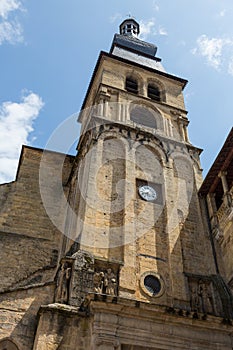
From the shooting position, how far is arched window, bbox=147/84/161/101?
61.9ft

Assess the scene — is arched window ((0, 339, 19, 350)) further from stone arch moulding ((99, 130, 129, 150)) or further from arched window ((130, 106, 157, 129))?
arched window ((130, 106, 157, 129))

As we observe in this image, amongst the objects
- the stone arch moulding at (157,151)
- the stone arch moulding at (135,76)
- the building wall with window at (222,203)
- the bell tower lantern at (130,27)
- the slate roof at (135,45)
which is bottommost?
the building wall with window at (222,203)

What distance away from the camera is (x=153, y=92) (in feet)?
63.6

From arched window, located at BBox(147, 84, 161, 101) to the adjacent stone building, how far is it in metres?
0.71

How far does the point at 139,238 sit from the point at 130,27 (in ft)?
78.5

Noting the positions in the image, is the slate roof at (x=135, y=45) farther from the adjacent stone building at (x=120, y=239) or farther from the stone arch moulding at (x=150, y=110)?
the stone arch moulding at (x=150, y=110)

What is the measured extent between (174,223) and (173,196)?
44.6 inches

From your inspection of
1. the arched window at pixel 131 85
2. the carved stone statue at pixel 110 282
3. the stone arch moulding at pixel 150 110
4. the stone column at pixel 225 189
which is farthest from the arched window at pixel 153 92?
the carved stone statue at pixel 110 282

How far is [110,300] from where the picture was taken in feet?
28.8

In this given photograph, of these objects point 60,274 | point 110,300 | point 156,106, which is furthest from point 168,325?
point 156,106

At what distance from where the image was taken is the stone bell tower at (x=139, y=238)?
29.2ft

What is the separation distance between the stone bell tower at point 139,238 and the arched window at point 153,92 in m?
1.12

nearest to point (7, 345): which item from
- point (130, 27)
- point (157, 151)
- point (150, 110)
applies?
point (157, 151)

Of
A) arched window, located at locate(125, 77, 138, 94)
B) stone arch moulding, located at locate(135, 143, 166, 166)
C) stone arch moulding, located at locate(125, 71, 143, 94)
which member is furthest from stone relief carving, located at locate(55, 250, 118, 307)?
stone arch moulding, located at locate(125, 71, 143, 94)
